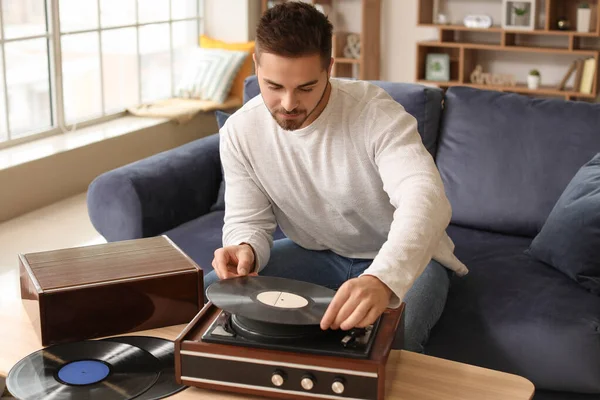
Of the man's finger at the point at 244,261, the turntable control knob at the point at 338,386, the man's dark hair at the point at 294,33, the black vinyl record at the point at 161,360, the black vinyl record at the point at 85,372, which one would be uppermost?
the man's dark hair at the point at 294,33

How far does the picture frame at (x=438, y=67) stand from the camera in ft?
19.0

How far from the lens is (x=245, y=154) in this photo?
82.4 inches

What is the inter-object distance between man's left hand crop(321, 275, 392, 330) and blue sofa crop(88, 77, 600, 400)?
80 centimetres

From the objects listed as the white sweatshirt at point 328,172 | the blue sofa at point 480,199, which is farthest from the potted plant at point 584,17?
the white sweatshirt at point 328,172

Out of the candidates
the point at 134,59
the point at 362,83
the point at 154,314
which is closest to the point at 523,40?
the point at 134,59

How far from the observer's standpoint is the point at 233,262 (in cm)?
179

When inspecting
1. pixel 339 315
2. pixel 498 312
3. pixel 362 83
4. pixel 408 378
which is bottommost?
pixel 498 312

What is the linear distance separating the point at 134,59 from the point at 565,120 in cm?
A: 332

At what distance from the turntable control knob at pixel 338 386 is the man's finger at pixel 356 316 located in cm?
8

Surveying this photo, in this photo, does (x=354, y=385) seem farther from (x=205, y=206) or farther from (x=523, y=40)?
(x=523, y=40)

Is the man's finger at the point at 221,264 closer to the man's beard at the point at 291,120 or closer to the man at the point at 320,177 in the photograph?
the man at the point at 320,177

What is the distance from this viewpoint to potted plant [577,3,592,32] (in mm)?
5219

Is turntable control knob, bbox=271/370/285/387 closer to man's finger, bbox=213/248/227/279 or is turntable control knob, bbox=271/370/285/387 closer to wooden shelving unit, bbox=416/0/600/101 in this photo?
man's finger, bbox=213/248/227/279

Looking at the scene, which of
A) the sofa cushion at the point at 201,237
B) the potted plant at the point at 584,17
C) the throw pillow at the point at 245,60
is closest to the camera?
the sofa cushion at the point at 201,237
